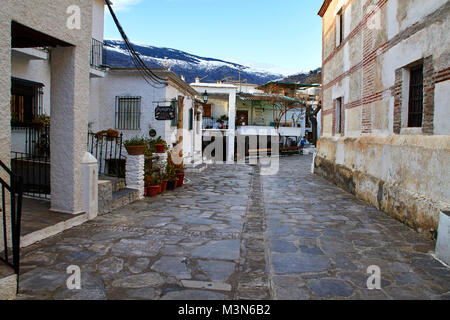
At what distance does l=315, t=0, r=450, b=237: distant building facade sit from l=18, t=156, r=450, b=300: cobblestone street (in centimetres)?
69

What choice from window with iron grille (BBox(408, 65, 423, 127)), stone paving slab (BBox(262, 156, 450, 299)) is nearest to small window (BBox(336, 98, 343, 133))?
stone paving slab (BBox(262, 156, 450, 299))

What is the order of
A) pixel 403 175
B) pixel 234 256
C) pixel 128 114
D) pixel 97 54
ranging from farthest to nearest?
pixel 128 114, pixel 97 54, pixel 403 175, pixel 234 256

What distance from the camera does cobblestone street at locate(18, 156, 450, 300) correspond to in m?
3.48

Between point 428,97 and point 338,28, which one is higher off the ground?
point 338,28

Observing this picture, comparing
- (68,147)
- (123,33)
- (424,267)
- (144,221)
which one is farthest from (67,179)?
(424,267)

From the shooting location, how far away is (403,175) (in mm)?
6570

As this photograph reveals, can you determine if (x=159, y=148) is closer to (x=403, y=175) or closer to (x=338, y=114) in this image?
(x=403, y=175)

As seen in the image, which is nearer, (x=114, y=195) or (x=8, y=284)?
(x=8, y=284)

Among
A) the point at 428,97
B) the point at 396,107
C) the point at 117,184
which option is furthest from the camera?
the point at 117,184

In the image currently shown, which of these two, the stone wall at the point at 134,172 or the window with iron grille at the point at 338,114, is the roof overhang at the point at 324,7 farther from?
the stone wall at the point at 134,172

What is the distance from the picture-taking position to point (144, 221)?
6.16 meters

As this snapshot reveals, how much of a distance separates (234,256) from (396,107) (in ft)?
16.6

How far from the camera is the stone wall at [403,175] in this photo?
5.34 metres

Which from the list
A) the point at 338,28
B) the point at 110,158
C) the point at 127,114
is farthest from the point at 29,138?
the point at 338,28
